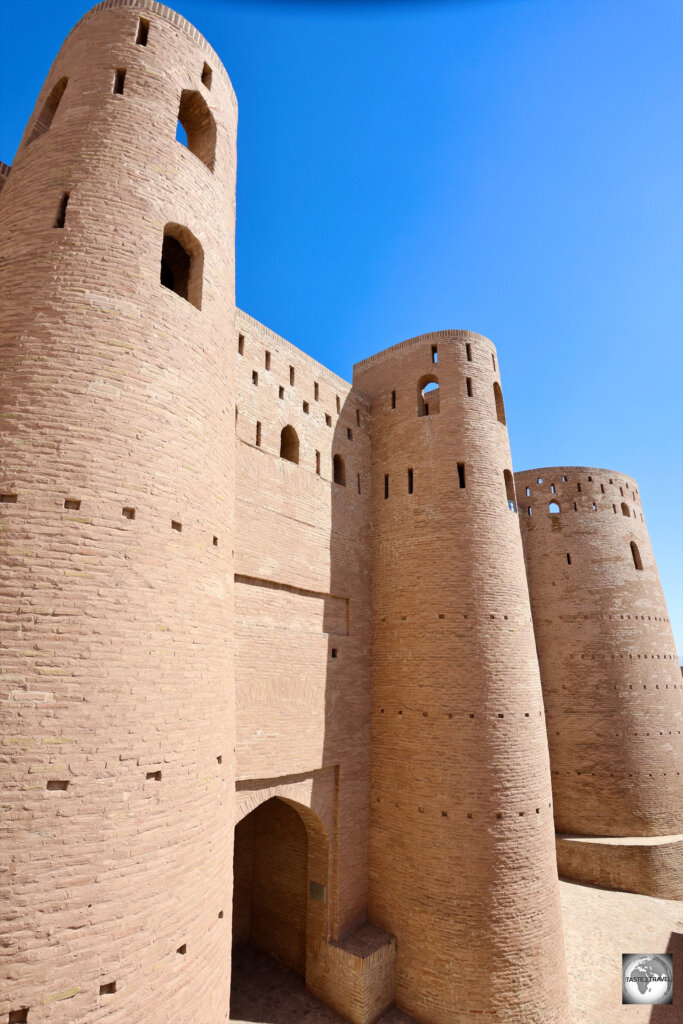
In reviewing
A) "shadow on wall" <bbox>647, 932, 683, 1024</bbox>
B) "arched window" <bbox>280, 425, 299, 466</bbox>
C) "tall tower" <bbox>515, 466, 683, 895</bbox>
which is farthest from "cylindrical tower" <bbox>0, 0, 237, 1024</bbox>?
"tall tower" <bbox>515, 466, 683, 895</bbox>

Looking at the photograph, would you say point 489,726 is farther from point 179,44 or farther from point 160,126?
point 179,44

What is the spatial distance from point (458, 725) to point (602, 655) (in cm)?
897

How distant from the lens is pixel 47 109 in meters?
8.00

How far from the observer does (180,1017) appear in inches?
189

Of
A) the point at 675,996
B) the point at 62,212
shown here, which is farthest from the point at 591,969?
the point at 62,212

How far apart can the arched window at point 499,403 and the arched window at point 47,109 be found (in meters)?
10.7

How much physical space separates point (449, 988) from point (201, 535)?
9.79 m

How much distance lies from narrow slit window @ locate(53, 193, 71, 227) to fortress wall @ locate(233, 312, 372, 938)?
447 centimetres

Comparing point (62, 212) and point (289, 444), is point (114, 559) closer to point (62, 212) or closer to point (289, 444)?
point (62, 212)

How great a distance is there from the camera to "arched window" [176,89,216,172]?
8320 mm

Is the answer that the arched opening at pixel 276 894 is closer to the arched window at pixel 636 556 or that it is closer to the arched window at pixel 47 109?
the arched window at pixel 47 109

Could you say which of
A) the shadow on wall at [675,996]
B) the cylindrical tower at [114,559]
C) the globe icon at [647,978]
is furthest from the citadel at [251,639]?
the globe icon at [647,978]

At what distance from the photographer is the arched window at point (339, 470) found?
1316 cm

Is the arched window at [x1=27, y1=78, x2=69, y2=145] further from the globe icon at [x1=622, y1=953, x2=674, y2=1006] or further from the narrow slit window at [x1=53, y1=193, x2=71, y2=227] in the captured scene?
the globe icon at [x1=622, y1=953, x2=674, y2=1006]
